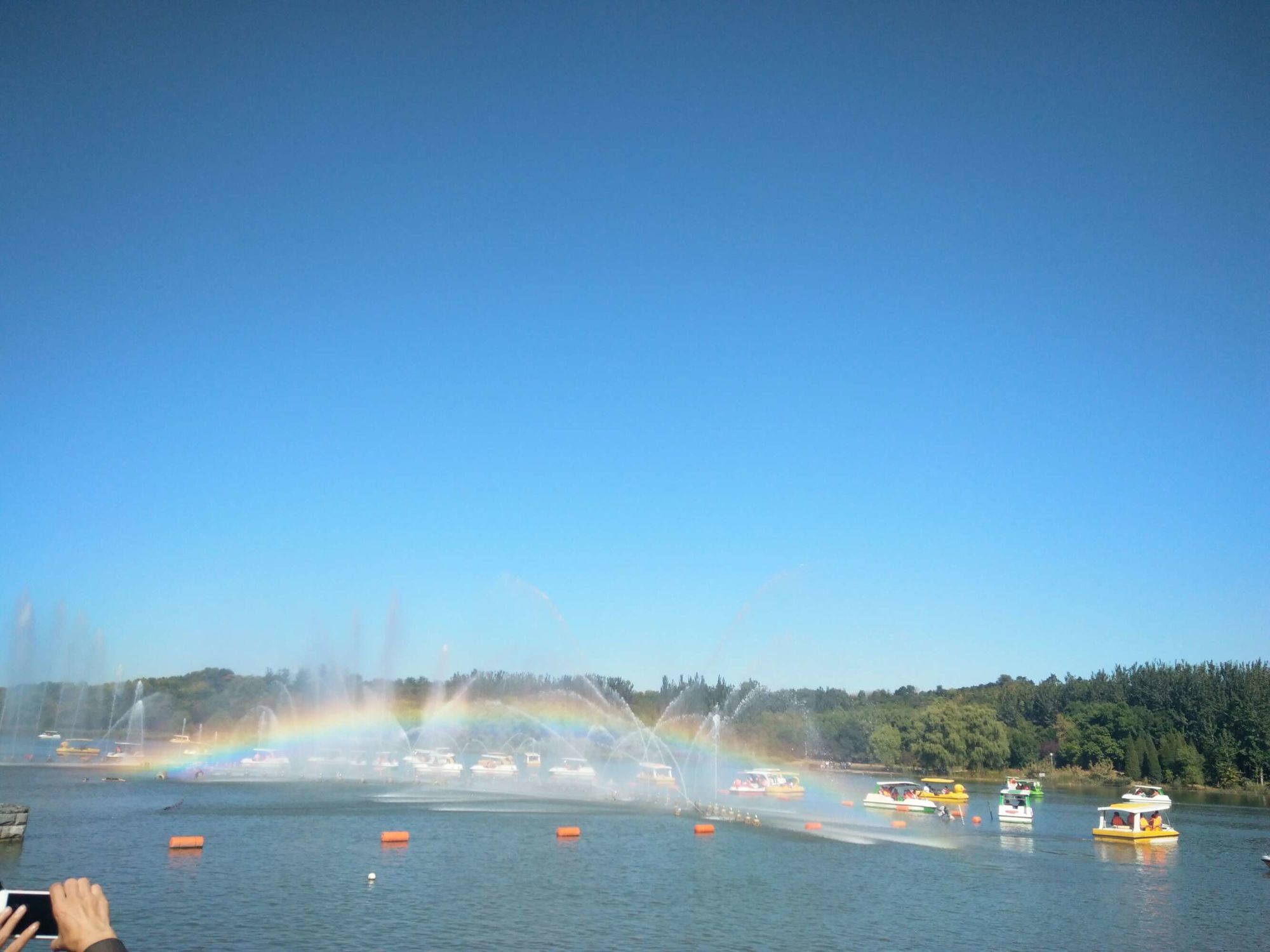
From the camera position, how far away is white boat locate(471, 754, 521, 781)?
431ft

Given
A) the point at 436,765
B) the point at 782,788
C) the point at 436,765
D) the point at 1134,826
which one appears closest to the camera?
the point at 1134,826

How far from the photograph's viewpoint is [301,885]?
45.8 meters

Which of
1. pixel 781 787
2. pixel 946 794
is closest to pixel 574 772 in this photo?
pixel 781 787

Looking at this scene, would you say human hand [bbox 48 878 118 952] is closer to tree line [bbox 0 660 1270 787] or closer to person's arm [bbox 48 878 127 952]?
person's arm [bbox 48 878 127 952]

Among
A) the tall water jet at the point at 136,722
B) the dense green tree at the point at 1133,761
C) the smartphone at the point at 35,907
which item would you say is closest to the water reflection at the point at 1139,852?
the smartphone at the point at 35,907

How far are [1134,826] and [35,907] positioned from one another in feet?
294

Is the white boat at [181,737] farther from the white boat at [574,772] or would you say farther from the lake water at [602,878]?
the lake water at [602,878]

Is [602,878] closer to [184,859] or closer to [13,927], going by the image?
[184,859]

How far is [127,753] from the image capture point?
137 m

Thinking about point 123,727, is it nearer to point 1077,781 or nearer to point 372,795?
point 372,795

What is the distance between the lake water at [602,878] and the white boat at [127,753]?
4352cm

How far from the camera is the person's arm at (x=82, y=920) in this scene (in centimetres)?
649

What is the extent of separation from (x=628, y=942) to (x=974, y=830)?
189 feet

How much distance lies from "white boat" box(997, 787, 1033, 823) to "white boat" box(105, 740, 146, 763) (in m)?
108
